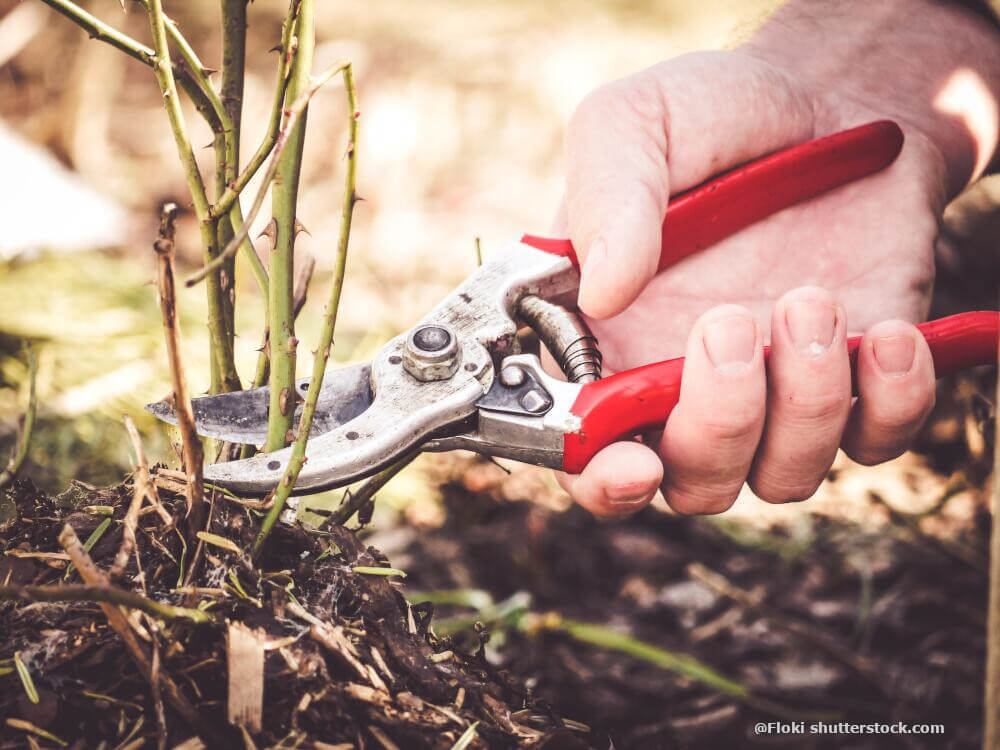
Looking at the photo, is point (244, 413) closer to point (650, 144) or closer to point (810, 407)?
point (810, 407)

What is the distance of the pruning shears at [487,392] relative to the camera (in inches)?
53.0

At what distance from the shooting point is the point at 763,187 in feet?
6.74

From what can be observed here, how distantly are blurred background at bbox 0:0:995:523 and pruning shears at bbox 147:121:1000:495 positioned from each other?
0.91 metres

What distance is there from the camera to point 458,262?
3717 millimetres

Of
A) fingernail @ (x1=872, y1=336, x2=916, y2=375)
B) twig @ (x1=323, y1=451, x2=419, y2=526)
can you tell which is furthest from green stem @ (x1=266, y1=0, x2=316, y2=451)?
fingernail @ (x1=872, y1=336, x2=916, y2=375)

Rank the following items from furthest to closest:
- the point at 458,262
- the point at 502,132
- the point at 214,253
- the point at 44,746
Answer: the point at 502,132
the point at 458,262
the point at 214,253
the point at 44,746

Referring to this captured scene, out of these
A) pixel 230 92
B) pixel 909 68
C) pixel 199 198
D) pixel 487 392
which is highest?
pixel 230 92

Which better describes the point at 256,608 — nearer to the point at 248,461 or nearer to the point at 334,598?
the point at 334,598

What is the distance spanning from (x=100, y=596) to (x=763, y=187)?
1.78m

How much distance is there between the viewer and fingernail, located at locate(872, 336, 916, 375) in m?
1.62

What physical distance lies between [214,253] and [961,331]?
146 cm

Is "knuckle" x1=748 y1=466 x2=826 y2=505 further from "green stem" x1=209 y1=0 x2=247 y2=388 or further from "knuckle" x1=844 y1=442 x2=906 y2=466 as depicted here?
"green stem" x1=209 y1=0 x2=247 y2=388

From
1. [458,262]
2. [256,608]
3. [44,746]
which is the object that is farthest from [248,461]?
[458,262]

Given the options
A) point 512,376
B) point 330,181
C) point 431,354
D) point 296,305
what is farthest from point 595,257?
point 330,181
